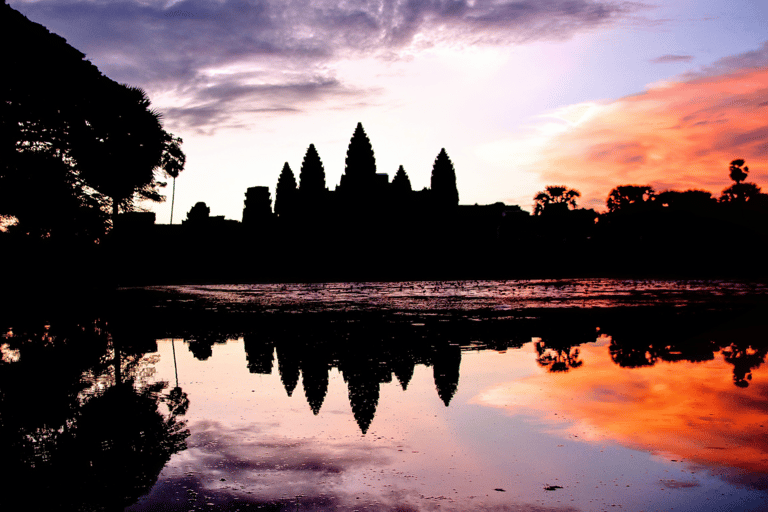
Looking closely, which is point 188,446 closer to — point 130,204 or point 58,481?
point 58,481

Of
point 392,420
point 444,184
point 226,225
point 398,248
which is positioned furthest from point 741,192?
point 392,420

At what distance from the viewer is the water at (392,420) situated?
4.04 m

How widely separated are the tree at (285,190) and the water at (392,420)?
194 ft

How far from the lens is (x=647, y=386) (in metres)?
7.38

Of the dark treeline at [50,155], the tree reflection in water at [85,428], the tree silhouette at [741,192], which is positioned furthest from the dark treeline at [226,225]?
the tree reflection in water at [85,428]

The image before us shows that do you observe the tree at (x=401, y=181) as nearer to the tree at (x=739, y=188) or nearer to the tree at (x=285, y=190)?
the tree at (x=285, y=190)

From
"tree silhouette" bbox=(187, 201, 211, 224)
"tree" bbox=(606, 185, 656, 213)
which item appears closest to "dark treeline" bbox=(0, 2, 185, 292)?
"tree silhouette" bbox=(187, 201, 211, 224)

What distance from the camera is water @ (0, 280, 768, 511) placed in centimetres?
404

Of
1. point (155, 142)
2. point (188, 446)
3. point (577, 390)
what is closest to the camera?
point (188, 446)

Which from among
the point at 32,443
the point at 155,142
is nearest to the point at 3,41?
the point at 155,142

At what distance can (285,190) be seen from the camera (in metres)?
71.8

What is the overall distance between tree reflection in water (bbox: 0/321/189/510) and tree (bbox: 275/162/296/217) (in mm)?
61714

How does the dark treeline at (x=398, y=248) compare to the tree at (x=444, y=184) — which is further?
the tree at (x=444, y=184)

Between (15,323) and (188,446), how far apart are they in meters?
13.4
